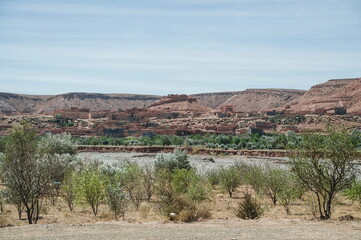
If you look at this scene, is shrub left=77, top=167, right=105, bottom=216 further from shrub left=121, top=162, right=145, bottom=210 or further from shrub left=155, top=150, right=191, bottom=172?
shrub left=155, top=150, right=191, bottom=172

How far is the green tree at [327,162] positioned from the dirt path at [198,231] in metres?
2.12

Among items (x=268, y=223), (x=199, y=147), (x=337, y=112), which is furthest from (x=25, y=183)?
(x=337, y=112)

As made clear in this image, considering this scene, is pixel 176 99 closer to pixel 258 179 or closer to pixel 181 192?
pixel 258 179

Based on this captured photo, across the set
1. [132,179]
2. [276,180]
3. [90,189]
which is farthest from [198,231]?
[132,179]

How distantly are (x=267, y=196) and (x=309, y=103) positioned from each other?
137949 mm

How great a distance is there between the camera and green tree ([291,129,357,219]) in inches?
720

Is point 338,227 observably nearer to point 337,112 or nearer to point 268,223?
point 268,223

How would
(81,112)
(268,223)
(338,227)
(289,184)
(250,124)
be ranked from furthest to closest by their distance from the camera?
(81,112)
(250,124)
(289,184)
(268,223)
(338,227)

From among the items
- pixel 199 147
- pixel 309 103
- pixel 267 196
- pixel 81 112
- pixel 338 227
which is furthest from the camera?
pixel 309 103

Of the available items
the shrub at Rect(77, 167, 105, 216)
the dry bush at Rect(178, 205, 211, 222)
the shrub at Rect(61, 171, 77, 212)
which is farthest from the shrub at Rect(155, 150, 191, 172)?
the dry bush at Rect(178, 205, 211, 222)

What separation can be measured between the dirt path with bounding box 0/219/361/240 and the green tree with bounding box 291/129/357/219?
2116 millimetres

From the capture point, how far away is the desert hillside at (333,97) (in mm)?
146562

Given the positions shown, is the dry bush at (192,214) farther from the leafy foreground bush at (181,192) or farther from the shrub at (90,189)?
the shrub at (90,189)

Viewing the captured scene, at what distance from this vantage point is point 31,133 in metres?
18.3
